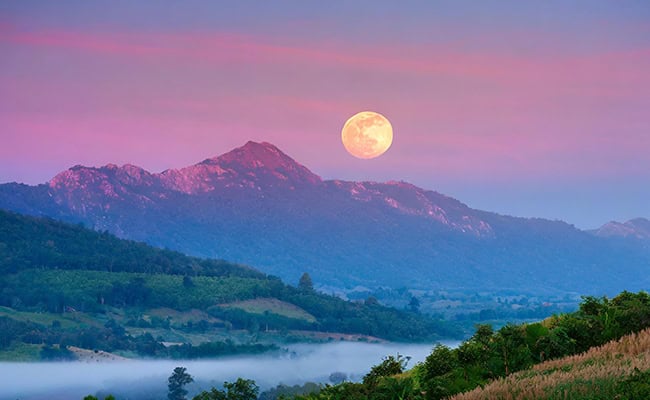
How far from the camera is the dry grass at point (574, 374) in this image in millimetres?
27625

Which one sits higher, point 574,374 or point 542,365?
point 542,365

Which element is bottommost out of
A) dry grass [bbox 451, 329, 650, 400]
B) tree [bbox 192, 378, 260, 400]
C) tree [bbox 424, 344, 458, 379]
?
dry grass [bbox 451, 329, 650, 400]

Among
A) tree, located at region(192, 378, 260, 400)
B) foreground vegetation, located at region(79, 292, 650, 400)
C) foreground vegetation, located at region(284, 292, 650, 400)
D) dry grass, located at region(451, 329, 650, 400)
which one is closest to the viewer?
dry grass, located at region(451, 329, 650, 400)

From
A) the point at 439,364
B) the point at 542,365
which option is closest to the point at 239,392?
the point at 439,364

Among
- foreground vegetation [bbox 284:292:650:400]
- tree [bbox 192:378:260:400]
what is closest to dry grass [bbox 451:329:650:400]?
foreground vegetation [bbox 284:292:650:400]

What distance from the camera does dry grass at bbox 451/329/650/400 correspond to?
90.6 ft

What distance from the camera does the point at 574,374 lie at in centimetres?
3006

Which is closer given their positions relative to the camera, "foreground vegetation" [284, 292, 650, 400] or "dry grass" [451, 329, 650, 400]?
"dry grass" [451, 329, 650, 400]

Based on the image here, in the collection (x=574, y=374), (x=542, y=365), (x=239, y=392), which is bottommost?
(x=574, y=374)

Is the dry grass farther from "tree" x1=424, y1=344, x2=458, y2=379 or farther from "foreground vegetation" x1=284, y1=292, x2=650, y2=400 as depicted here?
"tree" x1=424, y1=344, x2=458, y2=379

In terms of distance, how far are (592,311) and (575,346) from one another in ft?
12.7

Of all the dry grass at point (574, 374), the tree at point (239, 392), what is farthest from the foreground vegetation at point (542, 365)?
the tree at point (239, 392)

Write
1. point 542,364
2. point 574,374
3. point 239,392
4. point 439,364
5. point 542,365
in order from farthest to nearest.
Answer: point 239,392, point 439,364, point 542,364, point 542,365, point 574,374

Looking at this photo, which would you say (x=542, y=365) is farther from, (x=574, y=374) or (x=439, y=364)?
(x=574, y=374)
